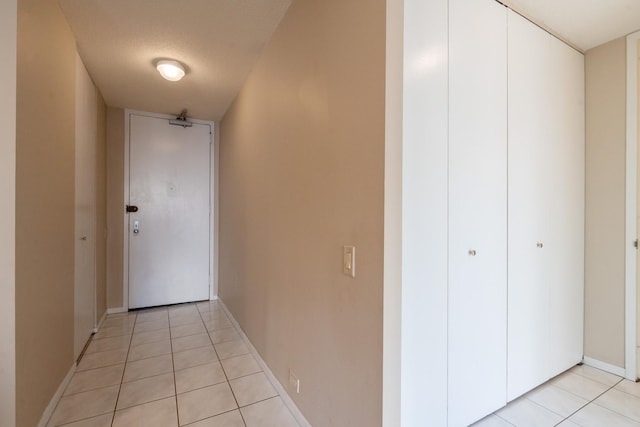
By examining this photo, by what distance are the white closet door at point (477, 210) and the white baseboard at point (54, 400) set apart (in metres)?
2.16

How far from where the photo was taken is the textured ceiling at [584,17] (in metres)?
1.64

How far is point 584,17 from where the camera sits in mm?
1775

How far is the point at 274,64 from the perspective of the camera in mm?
2008

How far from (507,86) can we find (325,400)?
6.42 ft

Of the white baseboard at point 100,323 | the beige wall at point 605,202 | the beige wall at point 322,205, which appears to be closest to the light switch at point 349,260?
the beige wall at point 322,205

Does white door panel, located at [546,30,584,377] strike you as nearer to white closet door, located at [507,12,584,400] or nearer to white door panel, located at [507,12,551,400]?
white closet door, located at [507,12,584,400]

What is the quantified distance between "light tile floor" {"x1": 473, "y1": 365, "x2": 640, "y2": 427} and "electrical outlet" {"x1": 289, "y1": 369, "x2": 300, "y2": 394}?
989 millimetres

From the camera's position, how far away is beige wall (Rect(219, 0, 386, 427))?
107cm

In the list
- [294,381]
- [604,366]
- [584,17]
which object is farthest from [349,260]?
[604,366]

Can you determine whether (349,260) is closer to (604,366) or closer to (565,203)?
(565,203)

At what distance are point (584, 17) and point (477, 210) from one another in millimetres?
1530

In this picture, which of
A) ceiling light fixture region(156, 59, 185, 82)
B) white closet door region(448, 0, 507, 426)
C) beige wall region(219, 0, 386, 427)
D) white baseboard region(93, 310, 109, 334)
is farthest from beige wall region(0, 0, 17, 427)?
white closet door region(448, 0, 507, 426)

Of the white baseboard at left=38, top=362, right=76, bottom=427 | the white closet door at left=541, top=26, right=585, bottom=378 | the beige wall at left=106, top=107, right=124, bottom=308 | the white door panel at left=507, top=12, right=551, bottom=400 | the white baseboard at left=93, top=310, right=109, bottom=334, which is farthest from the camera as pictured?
the beige wall at left=106, top=107, right=124, bottom=308

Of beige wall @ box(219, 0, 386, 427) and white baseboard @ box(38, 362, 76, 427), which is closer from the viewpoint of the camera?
beige wall @ box(219, 0, 386, 427)
